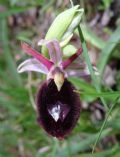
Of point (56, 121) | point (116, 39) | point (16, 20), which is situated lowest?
point (16, 20)

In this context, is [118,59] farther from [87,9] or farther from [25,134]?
[25,134]

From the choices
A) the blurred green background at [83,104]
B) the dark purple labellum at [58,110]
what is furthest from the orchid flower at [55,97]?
the blurred green background at [83,104]

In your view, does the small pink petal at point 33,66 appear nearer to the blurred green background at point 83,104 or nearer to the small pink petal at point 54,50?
the small pink petal at point 54,50

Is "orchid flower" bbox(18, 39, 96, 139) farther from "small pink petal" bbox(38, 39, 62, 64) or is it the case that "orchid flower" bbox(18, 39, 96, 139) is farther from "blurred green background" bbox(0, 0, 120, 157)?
"blurred green background" bbox(0, 0, 120, 157)

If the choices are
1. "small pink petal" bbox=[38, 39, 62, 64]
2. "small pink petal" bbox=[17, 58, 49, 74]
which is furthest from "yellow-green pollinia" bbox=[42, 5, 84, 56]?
"small pink petal" bbox=[17, 58, 49, 74]

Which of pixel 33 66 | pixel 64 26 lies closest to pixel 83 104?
pixel 33 66

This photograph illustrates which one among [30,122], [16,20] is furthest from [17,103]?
[16,20]

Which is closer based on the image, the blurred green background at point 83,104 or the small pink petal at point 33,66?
the small pink petal at point 33,66

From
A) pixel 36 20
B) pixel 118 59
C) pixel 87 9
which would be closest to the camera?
pixel 118 59
